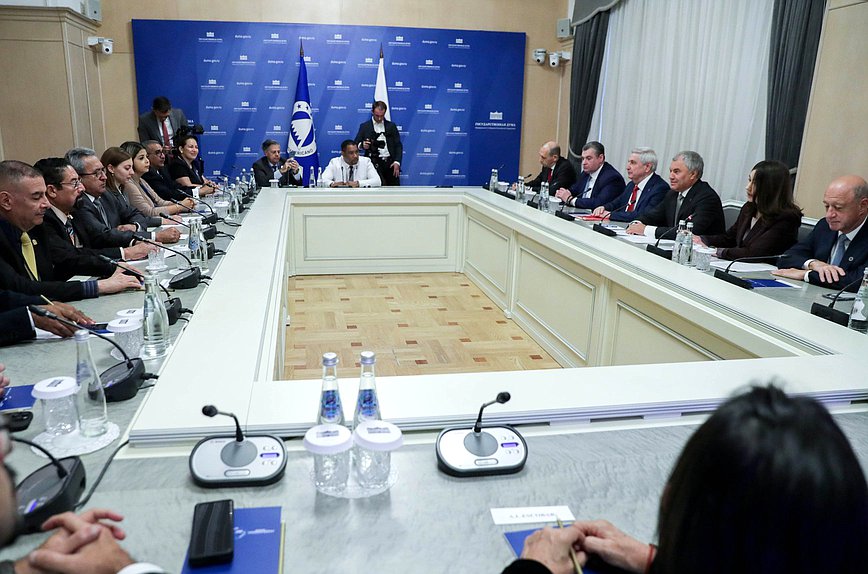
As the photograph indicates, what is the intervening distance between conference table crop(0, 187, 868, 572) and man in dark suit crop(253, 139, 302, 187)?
419 cm

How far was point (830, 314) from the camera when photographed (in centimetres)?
233

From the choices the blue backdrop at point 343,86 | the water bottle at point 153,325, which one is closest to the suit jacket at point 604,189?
the blue backdrop at point 343,86

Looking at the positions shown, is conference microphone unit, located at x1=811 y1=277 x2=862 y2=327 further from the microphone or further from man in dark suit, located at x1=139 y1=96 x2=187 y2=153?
man in dark suit, located at x1=139 y1=96 x2=187 y2=153

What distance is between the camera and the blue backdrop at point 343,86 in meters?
7.94

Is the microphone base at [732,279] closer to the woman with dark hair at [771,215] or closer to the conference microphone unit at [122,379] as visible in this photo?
the woman with dark hair at [771,215]

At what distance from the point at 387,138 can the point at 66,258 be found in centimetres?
546

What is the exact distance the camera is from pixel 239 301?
232 cm

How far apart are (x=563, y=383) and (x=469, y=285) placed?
430cm

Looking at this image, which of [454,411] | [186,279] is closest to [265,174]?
[186,279]

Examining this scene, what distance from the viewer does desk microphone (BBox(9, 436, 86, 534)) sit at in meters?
1.02

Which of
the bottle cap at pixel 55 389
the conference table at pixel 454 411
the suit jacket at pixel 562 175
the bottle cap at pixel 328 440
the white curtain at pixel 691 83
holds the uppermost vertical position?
the white curtain at pixel 691 83

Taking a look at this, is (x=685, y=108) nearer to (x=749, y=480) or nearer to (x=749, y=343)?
(x=749, y=343)

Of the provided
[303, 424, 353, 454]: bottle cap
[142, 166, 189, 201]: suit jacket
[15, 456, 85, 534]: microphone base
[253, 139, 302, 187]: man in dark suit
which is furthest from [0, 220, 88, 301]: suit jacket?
[253, 139, 302, 187]: man in dark suit

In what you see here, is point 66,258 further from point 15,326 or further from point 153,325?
point 153,325
